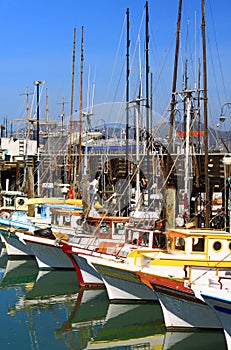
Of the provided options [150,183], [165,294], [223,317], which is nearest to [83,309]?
[165,294]

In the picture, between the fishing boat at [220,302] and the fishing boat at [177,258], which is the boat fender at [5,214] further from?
the fishing boat at [220,302]

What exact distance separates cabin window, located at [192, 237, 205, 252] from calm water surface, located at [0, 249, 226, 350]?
265cm

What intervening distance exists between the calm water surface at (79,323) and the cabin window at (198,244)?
2.65m

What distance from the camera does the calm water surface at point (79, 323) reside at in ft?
61.8

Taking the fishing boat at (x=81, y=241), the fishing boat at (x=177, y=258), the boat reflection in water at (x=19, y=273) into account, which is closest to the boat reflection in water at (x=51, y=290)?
the boat reflection in water at (x=19, y=273)

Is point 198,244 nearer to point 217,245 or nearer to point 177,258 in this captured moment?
point 217,245

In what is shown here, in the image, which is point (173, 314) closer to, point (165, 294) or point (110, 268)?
point (165, 294)

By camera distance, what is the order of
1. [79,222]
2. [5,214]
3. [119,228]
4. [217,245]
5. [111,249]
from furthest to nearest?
1. [5,214]
2. [79,222]
3. [119,228]
4. [111,249]
5. [217,245]

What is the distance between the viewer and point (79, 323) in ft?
71.2

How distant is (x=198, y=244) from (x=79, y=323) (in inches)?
194

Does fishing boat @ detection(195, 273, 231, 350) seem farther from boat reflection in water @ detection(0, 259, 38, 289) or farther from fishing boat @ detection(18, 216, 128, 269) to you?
boat reflection in water @ detection(0, 259, 38, 289)

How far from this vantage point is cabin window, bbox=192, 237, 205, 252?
20.0 metres

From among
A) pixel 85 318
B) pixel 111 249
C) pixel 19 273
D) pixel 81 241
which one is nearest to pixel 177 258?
pixel 111 249

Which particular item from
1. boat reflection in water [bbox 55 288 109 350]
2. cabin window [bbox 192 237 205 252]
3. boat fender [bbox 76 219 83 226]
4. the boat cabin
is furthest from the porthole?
boat fender [bbox 76 219 83 226]
